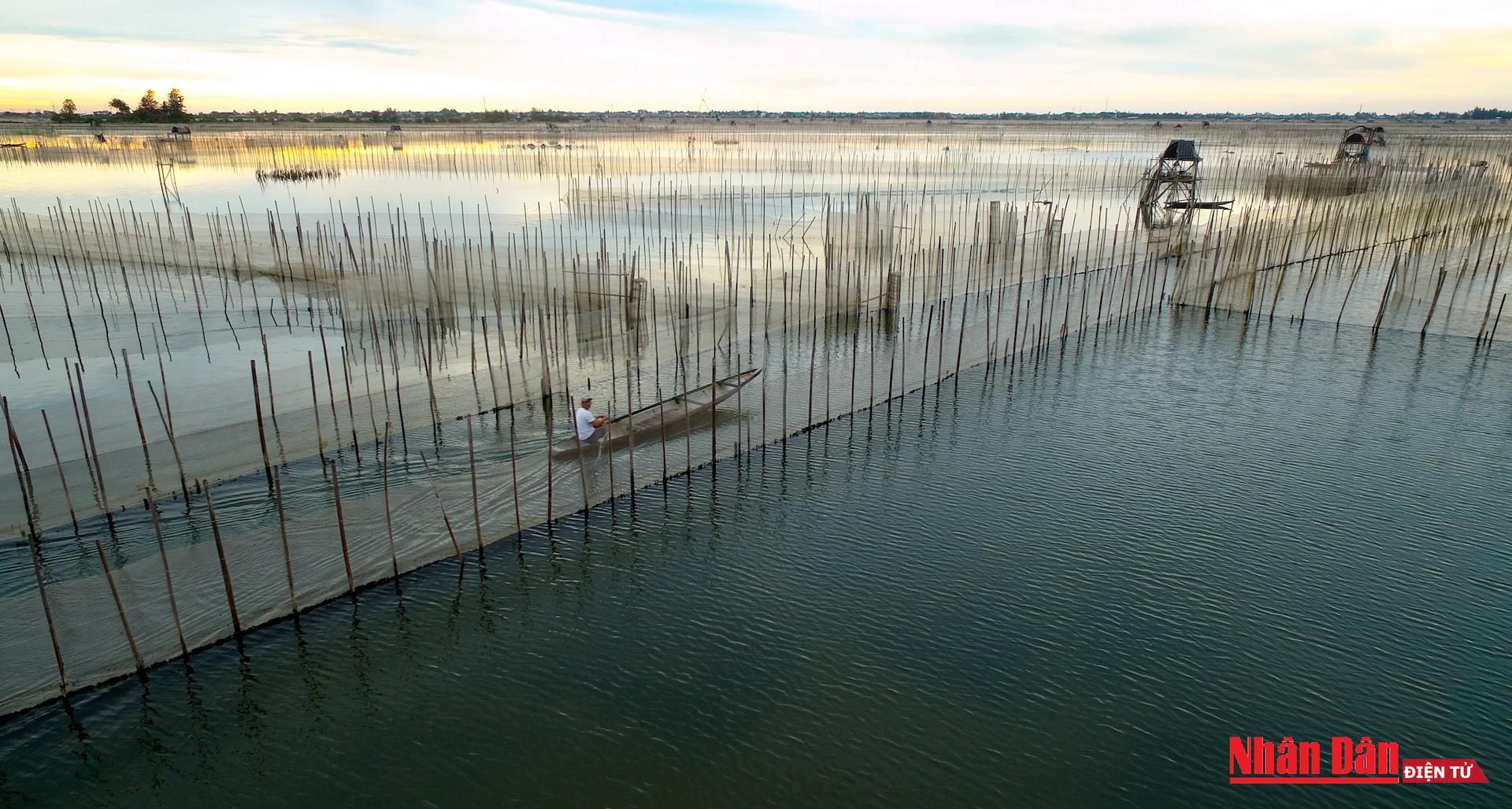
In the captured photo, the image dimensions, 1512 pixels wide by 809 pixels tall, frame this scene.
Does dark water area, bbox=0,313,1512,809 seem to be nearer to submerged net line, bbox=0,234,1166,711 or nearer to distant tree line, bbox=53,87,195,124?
submerged net line, bbox=0,234,1166,711

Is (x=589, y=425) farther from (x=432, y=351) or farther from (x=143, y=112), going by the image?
(x=143, y=112)

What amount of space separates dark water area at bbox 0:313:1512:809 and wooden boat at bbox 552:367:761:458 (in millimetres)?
807

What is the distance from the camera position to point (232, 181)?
110ft

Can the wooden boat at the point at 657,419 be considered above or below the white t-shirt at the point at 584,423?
below

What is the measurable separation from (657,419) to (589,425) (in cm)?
118

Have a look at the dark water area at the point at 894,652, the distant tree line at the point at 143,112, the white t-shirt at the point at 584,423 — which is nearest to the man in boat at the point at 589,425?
the white t-shirt at the point at 584,423

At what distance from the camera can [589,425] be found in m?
9.62

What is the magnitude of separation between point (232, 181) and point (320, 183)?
397 centimetres

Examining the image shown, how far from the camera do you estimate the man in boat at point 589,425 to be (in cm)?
950

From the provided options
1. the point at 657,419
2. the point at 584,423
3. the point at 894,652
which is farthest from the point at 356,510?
the point at 894,652

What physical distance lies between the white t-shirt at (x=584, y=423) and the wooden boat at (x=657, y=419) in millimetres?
122

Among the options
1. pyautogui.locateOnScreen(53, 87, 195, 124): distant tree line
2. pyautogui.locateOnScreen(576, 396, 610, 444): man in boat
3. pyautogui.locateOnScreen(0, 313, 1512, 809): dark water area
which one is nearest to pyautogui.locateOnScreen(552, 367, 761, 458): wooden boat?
pyautogui.locateOnScreen(576, 396, 610, 444): man in boat

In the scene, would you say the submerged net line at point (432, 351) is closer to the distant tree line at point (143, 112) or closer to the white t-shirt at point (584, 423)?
the white t-shirt at point (584, 423)

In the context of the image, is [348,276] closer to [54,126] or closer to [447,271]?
[447,271]
